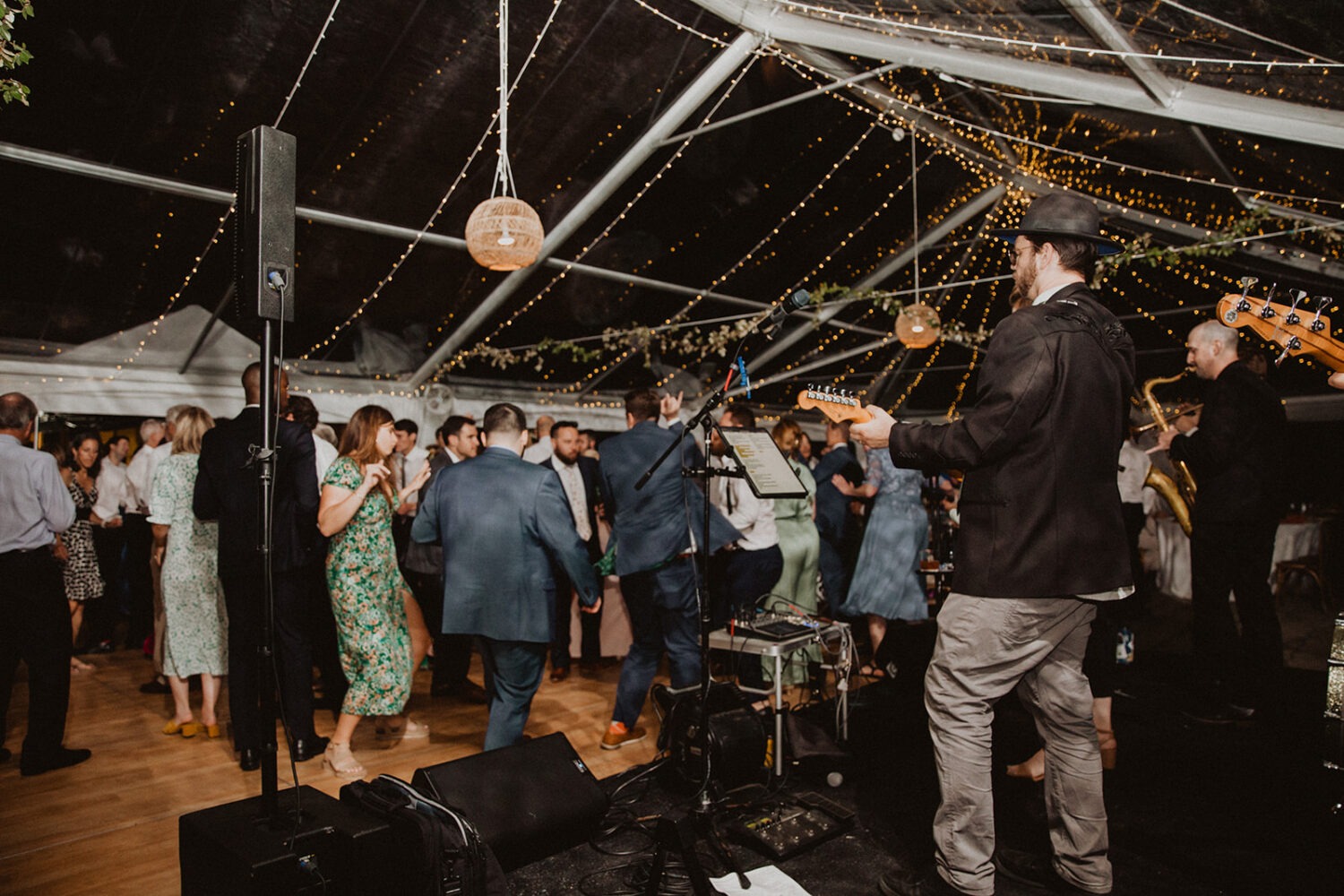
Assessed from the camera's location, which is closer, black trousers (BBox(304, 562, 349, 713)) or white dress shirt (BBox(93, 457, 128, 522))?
black trousers (BBox(304, 562, 349, 713))

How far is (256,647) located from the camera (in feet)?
11.6

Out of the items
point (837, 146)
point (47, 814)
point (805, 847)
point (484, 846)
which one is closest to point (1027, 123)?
point (837, 146)

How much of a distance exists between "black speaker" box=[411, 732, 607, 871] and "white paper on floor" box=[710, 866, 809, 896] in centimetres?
49

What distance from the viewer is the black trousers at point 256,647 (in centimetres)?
349

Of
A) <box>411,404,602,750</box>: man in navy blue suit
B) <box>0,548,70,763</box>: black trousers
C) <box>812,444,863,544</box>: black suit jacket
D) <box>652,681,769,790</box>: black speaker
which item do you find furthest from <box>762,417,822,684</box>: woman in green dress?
<box>0,548,70,763</box>: black trousers

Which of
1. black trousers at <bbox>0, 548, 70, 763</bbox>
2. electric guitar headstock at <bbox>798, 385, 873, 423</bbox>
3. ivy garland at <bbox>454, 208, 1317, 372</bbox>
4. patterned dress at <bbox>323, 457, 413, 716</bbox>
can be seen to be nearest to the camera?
electric guitar headstock at <bbox>798, 385, 873, 423</bbox>

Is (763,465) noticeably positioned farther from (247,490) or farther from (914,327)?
(914,327)

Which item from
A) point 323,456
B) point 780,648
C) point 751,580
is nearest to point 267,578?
point 780,648

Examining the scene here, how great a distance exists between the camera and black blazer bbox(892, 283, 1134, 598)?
207cm

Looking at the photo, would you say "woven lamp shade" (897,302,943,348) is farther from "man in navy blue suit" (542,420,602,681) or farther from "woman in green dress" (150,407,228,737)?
"woman in green dress" (150,407,228,737)

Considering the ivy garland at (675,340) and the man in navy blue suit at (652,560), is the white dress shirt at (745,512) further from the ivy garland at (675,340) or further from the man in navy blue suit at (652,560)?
the ivy garland at (675,340)

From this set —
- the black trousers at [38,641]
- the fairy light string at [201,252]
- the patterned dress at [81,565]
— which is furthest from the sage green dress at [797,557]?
the patterned dress at [81,565]

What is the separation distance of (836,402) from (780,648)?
128 cm

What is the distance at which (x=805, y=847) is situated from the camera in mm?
2631
